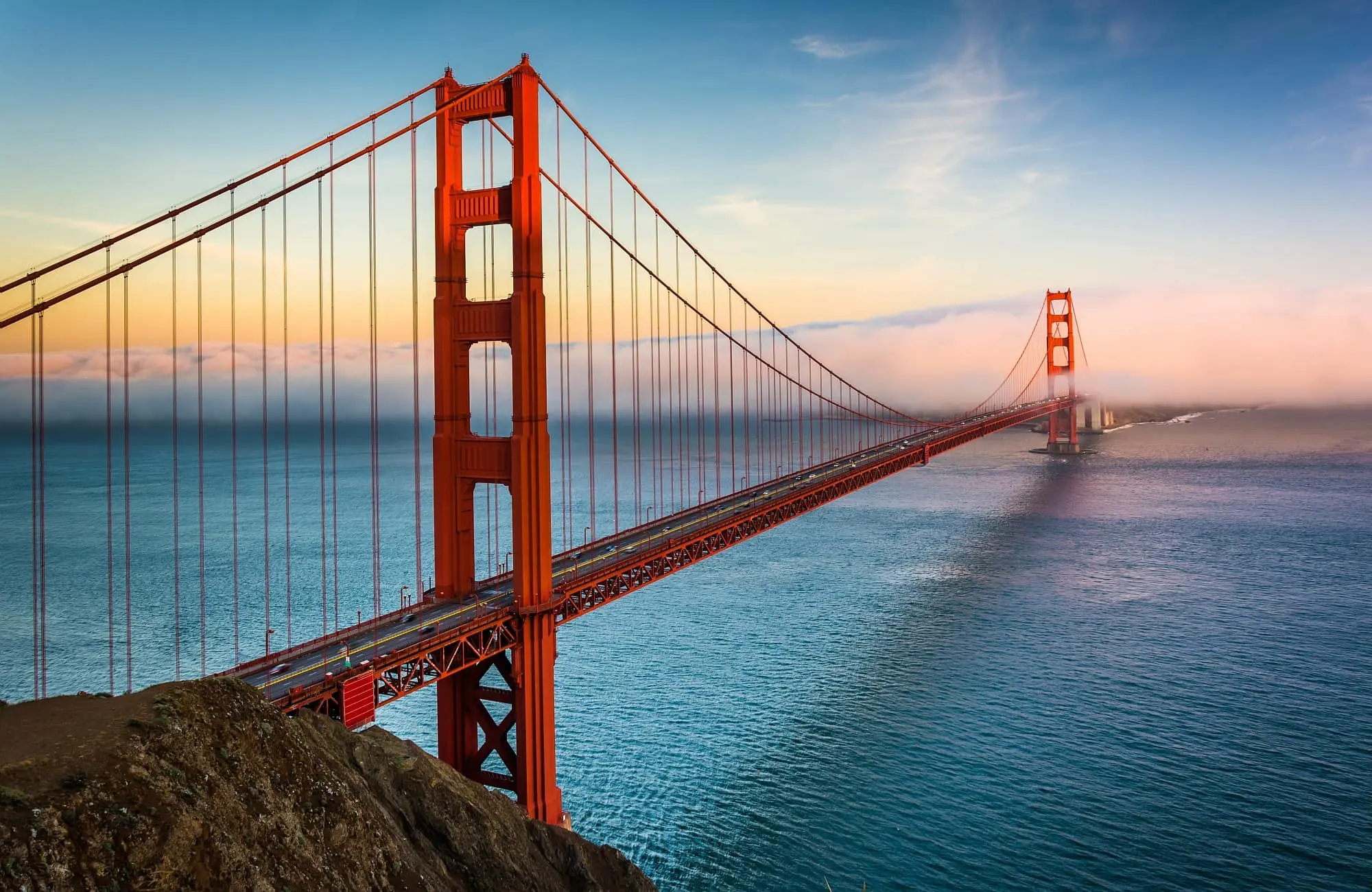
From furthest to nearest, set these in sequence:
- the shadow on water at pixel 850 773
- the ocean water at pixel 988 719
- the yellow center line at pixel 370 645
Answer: the ocean water at pixel 988 719 < the shadow on water at pixel 850 773 < the yellow center line at pixel 370 645

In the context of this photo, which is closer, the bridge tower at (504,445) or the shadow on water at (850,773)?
the shadow on water at (850,773)

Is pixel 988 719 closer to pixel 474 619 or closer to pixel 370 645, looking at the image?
pixel 474 619

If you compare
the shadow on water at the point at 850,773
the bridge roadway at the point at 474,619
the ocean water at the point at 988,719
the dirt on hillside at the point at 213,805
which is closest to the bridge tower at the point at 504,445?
the bridge roadway at the point at 474,619

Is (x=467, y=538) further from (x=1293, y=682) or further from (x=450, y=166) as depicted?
(x=1293, y=682)

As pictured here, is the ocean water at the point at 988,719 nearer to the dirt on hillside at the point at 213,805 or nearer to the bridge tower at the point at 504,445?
the bridge tower at the point at 504,445

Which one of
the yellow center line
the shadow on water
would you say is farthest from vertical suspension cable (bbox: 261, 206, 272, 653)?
the shadow on water

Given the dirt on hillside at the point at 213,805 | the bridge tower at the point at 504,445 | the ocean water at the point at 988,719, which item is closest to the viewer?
the dirt on hillside at the point at 213,805
